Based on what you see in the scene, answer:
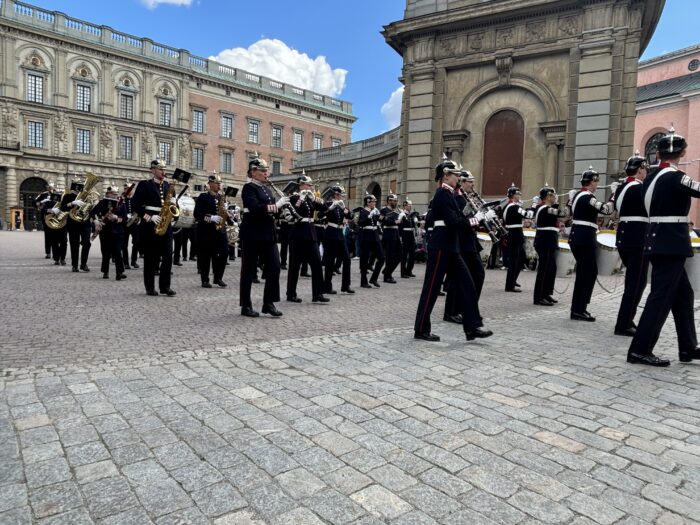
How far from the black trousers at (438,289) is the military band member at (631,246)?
2194 millimetres

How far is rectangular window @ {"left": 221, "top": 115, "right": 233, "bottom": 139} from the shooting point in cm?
6116

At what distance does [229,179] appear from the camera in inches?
2456

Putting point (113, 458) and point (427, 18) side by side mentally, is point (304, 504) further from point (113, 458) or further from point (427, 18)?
point (427, 18)

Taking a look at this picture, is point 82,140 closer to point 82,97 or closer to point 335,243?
point 82,97

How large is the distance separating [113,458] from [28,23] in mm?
56447

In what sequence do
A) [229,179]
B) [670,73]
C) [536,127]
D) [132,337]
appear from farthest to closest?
[229,179]
[670,73]
[536,127]
[132,337]

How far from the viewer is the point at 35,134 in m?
48.2

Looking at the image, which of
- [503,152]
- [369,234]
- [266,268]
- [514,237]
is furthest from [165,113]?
[266,268]

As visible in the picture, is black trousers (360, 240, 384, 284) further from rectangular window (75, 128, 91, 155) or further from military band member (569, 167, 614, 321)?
rectangular window (75, 128, 91, 155)

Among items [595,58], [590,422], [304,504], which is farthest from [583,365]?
[595,58]

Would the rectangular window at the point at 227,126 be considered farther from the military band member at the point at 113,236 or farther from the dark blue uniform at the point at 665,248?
the dark blue uniform at the point at 665,248

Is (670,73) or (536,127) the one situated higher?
(670,73)

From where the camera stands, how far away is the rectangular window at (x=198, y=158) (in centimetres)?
5919

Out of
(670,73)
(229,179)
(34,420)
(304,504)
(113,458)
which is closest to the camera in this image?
(304,504)
